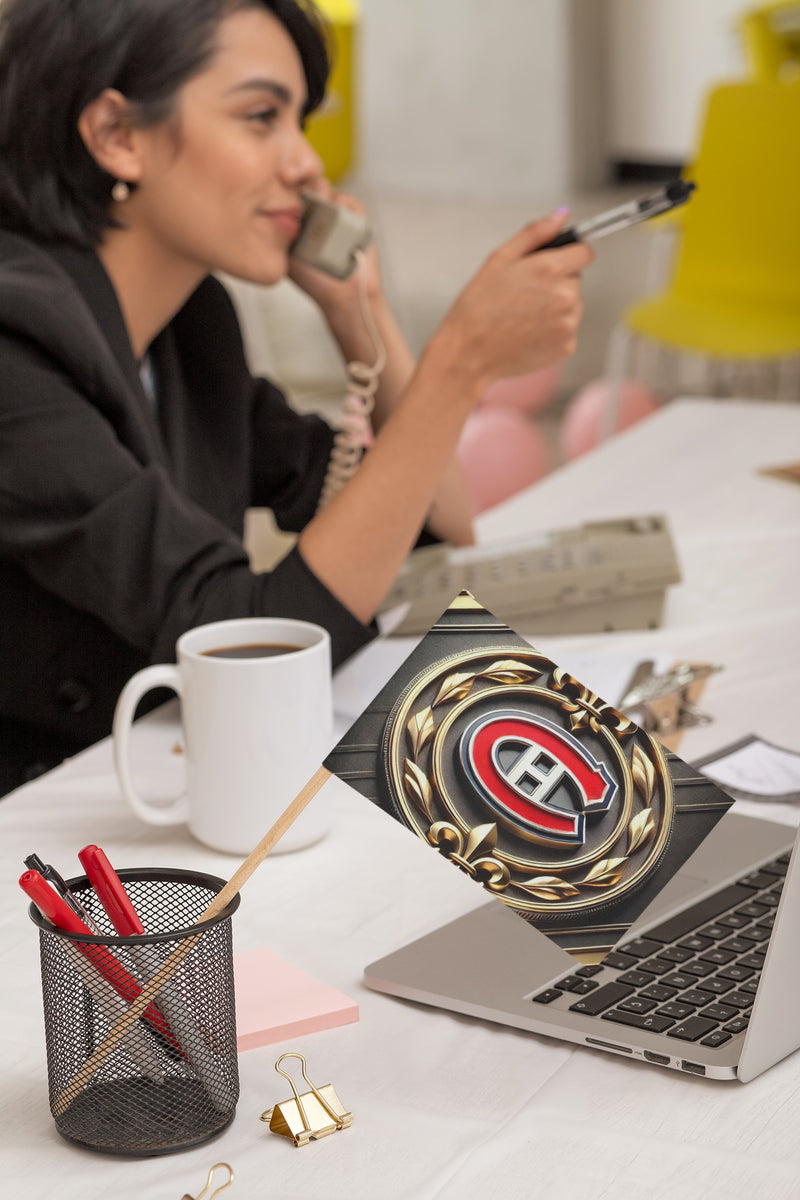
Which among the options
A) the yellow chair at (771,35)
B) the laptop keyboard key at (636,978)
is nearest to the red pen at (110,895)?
the laptop keyboard key at (636,978)

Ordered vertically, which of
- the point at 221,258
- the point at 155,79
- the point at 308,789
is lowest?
the point at 308,789

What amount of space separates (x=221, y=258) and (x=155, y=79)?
0.51ft

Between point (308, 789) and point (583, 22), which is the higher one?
point (583, 22)

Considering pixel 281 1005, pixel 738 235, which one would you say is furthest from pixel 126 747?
pixel 738 235

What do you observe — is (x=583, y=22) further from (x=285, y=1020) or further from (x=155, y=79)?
(x=285, y=1020)

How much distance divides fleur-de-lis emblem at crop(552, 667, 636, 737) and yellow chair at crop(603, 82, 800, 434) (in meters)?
2.68

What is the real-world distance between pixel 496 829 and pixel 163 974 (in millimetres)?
145

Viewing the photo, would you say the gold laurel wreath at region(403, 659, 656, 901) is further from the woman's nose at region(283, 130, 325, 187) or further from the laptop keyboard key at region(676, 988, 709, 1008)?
the woman's nose at region(283, 130, 325, 187)

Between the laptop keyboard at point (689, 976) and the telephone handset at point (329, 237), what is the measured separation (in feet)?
2.66

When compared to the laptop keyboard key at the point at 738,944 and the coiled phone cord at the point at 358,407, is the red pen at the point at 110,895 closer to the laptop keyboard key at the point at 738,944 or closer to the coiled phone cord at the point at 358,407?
the laptop keyboard key at the point at 738,944

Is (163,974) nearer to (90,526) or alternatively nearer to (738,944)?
(738,944)

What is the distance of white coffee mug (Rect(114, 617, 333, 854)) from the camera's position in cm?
80

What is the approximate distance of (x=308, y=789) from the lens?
569 millimetres

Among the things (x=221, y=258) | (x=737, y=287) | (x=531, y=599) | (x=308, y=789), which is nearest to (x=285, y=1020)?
(x=308, y=789)
